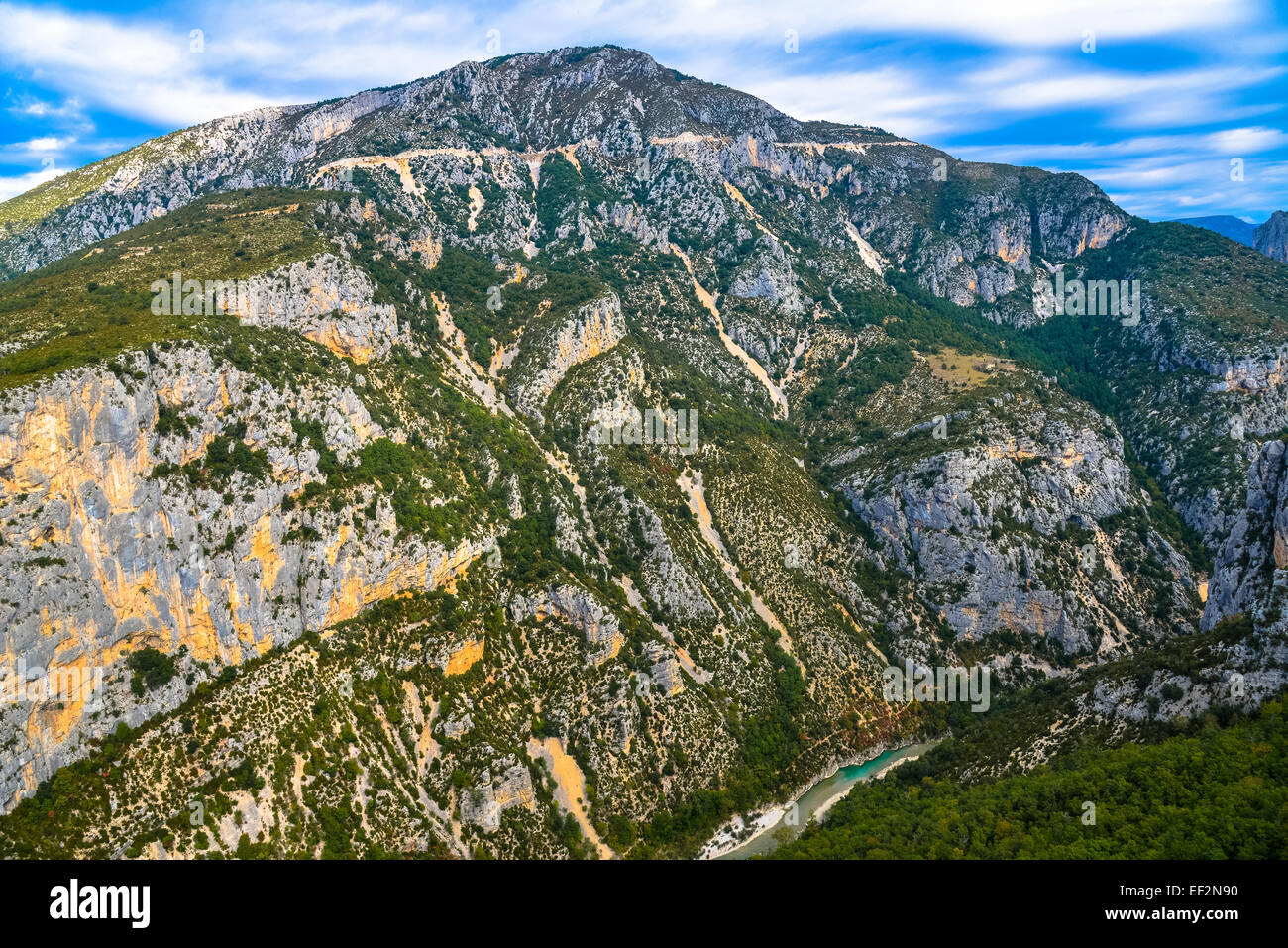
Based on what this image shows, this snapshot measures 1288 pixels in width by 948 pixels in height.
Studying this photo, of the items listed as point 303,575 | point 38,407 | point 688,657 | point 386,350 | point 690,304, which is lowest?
point 688,657

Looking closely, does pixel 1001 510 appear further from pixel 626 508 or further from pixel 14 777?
pixel 14 777

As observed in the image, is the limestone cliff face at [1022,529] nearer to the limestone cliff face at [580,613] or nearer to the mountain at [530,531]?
the mountain at [530,531]

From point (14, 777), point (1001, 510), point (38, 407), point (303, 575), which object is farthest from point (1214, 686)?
point (38, 407)

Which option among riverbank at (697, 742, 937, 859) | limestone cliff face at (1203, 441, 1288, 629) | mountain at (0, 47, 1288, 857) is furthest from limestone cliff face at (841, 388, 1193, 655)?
limestone cliff face at (1203, 441, 1288, 629)

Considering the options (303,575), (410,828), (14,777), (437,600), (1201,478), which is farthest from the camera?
(1201,478)

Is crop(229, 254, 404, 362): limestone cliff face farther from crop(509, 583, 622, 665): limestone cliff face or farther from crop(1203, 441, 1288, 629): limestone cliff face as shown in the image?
crop(1203, 441, 1288, 629): limestone cliff face

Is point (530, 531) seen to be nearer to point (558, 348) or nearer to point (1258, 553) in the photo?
point (558, 348)
